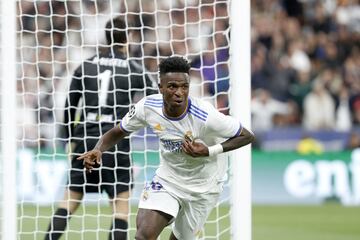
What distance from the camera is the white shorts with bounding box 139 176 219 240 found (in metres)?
7.20

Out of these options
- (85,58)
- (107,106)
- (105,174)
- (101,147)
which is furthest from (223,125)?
(85,58)

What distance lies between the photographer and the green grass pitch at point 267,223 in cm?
1027

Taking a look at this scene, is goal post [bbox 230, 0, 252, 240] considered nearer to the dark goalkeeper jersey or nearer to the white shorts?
the white shorts

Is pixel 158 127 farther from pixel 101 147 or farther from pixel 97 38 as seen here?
pixel 97 38

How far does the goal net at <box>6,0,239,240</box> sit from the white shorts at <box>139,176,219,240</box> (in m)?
0.98

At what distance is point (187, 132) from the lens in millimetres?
7121

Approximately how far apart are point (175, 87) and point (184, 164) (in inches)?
24.9

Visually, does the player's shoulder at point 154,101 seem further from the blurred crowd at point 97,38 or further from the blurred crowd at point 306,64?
the blurred crowd at point 306,64

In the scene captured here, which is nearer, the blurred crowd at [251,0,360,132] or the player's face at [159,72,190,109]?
the player's face at [159,72,190,109]

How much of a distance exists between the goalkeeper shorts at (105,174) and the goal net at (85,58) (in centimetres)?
16

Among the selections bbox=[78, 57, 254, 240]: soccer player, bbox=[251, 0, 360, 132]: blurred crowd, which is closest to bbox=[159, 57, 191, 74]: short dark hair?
bbox=[78, 57, 254, 240]: soccer player

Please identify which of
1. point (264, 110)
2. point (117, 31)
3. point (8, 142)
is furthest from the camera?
point (264, 110)

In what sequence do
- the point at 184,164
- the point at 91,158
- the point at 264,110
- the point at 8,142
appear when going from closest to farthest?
the point at 91,158 → the point at 184,164 → the point at 8,142 → the point at 264,110

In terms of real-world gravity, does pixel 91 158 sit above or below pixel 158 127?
below
